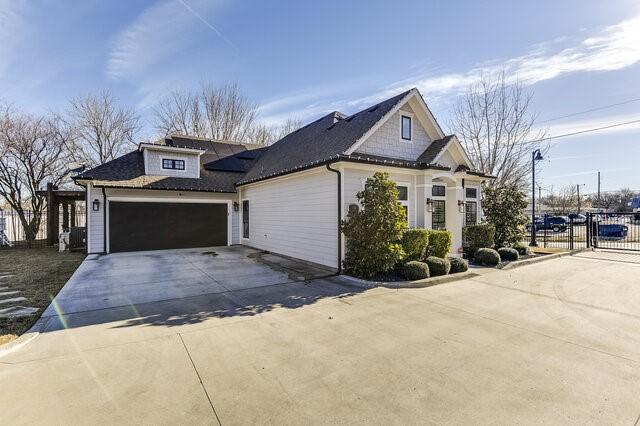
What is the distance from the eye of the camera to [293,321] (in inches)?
208

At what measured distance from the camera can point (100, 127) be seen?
2258 cm

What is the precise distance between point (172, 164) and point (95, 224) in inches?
165

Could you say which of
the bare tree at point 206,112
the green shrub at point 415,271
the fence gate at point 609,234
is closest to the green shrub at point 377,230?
the green shrub at point 415,271

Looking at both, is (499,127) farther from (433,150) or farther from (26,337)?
(26,337)

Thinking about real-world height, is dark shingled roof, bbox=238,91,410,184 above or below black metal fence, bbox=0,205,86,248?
above

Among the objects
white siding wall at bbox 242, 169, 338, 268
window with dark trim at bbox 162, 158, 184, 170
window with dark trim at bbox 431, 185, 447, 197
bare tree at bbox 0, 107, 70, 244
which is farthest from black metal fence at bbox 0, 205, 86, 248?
window with dark trim at bbox 431, 185, 447, 197

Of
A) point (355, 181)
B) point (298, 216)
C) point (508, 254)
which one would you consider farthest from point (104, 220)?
point (508, 254)

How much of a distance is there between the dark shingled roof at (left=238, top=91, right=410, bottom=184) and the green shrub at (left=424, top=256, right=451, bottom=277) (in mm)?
4146

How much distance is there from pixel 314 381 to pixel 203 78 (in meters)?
29.1

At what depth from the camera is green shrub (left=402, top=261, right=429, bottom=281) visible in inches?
319

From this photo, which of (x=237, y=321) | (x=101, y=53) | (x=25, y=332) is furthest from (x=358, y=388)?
(x=101, y=53)

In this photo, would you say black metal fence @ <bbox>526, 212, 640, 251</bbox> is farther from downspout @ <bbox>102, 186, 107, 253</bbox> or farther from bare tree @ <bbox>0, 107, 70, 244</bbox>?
bare tree @ <bbox>0, 107, 70, 244</bbox>

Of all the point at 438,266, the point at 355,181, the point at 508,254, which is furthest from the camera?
the point at 508,254

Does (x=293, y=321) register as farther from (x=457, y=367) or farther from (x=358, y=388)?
(x=457, y=367)
